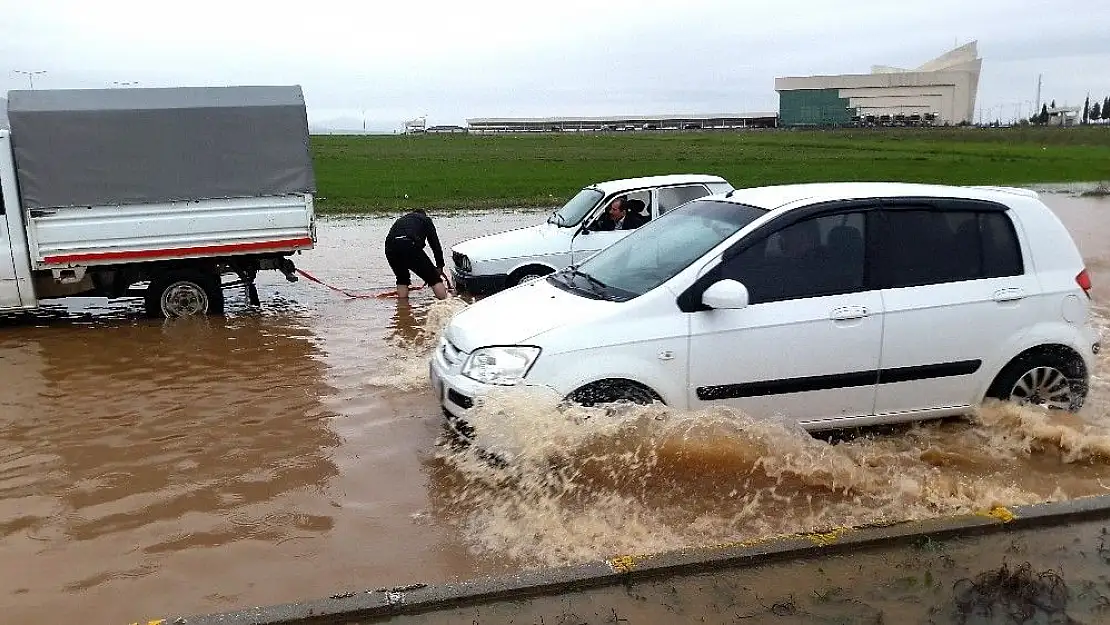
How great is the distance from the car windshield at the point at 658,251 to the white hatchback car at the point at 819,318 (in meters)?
0.02

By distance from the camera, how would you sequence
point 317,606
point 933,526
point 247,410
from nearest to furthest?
point 317,606, point 933,526, point 247,410

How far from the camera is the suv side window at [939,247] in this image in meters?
5.80

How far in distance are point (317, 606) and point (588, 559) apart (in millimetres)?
1365

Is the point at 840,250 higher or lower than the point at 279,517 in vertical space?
higher

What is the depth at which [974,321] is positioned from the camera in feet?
19.1

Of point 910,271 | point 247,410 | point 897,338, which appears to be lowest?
point 247,410

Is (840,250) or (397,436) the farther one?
(397,436)

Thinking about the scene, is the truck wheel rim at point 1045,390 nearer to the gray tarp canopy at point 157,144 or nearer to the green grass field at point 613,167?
the gray tarp canopy at point 157,144

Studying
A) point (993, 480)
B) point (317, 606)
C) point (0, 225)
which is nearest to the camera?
point (317, 606)

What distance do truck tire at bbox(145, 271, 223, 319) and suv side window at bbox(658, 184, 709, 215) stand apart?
5608mm

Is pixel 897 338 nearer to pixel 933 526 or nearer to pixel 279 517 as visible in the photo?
pixel 933 526

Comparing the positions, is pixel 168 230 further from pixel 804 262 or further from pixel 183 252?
pixel 804 262

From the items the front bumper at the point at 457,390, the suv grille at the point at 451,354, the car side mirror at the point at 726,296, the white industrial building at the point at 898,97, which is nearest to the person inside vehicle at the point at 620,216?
the suv grille at the point at 451,354

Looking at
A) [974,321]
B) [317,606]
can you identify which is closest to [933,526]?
[974,321]
